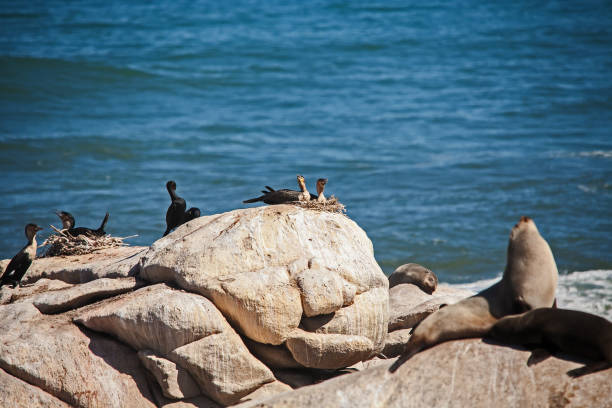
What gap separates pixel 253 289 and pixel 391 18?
4615 cm

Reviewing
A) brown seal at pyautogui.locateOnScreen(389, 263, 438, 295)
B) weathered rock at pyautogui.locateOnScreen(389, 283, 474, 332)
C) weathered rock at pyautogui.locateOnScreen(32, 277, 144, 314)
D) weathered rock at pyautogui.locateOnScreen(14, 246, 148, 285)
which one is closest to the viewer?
weathered rock at pyautogui.locateOnScreen(32, 277, 144, 314)

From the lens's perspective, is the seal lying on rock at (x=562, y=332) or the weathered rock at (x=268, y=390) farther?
the weathered rock at (x=268, y=390)

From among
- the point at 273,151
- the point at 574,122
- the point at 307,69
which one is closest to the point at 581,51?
the point at 574,122

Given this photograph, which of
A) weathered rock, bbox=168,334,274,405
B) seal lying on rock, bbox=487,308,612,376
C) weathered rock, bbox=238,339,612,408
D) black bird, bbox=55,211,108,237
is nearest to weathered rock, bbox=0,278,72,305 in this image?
black bird, bbox=55,211,108,237

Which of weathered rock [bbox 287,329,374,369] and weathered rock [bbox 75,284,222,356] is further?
weathered rock [bbox 287,329,374,369]

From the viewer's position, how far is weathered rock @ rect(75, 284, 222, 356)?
772 cm

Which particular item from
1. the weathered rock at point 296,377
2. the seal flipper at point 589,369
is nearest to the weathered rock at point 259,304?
the weathered rock at point 296,377

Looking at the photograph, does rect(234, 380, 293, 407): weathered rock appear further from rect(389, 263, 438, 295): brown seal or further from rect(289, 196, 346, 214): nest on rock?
rect(389, 263, 438, 295): brown seal

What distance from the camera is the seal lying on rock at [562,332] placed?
550 cm

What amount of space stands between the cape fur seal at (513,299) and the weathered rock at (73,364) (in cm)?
332

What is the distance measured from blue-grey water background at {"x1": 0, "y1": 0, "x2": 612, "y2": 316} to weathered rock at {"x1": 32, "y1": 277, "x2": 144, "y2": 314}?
28.5 ft

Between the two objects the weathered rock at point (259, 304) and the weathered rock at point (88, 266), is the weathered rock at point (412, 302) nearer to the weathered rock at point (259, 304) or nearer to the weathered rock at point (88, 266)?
the weathered rock at point (259, 304)

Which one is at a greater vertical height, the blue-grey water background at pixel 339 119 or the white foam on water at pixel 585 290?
the blue-grey water background at pixel 339 119

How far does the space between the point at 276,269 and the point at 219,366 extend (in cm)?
129
